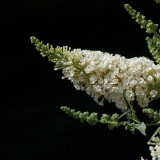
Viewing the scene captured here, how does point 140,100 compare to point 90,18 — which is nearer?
point 140,100

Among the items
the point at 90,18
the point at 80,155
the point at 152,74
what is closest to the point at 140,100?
→ the point at 152,74

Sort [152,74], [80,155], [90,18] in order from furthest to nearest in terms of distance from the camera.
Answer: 1. [90,18]
2. [80,155]
3. [152,74]

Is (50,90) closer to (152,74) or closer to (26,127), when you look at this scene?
(26,127)

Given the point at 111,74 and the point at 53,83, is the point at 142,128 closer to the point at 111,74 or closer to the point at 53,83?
the point at 111,74

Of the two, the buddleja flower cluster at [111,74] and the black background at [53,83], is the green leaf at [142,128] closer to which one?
the buddleja flower cluster at [111,74]

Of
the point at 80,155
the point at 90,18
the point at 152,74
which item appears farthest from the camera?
the point at 90,18

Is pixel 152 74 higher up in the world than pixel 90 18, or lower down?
lower down

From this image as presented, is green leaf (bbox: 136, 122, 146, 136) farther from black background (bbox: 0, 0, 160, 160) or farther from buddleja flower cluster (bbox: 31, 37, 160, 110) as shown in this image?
black background (bbox: 0, 0, 160, 160)
